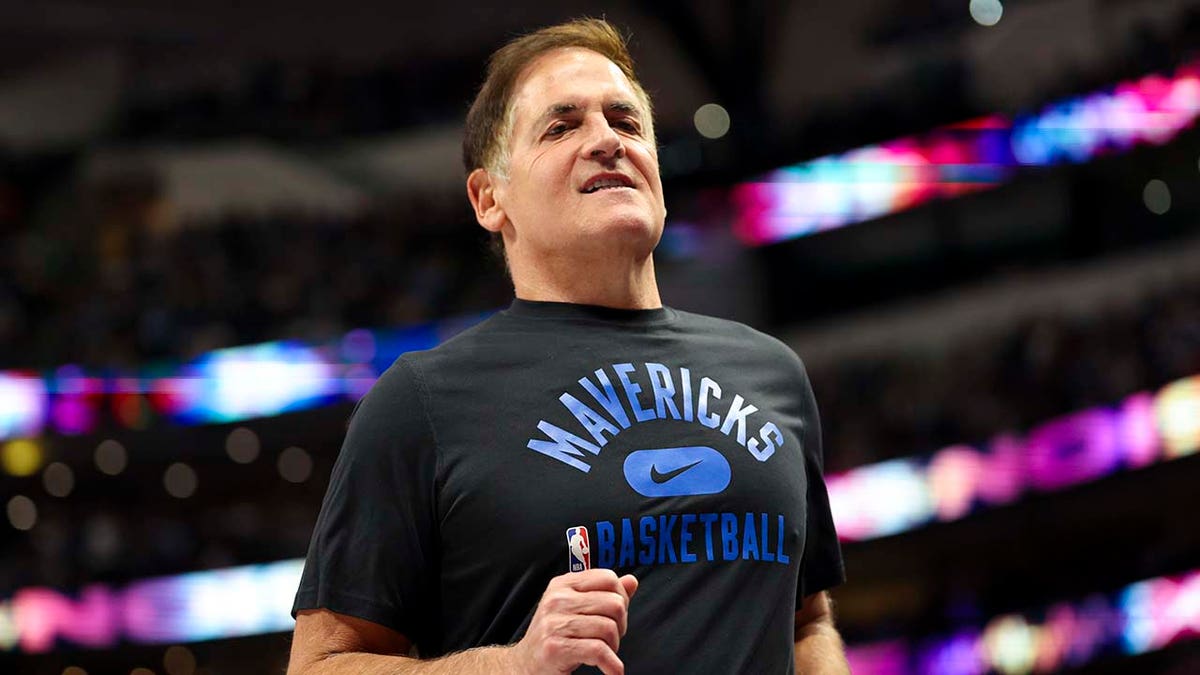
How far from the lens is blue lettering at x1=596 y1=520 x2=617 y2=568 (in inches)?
84.0

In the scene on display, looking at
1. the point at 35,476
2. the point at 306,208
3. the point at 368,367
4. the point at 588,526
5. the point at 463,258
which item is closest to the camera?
the point at 588,526

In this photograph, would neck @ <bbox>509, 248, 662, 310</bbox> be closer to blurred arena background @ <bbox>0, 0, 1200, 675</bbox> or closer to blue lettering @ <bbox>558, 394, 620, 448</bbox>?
blue lettering @ <bbox>558, 394, 620, 448</bbox>

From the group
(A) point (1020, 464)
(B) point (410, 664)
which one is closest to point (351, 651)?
(B) point (410, 664)

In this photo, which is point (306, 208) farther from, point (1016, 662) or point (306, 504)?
point (1016, 662)

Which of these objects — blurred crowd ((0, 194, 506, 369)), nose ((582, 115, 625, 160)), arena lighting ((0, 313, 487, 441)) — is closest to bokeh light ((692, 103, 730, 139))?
blurred crowd ((0, 194, 506, 369))

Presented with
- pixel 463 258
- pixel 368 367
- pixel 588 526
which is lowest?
pixel 588 526

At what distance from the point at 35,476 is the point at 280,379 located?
12.2ft

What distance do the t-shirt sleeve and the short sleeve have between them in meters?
0.69

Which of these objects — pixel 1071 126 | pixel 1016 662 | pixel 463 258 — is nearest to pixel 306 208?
pixel 463 258

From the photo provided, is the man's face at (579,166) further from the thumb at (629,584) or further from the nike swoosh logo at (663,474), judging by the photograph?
the thumb at (629,584)

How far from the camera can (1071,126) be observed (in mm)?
19016

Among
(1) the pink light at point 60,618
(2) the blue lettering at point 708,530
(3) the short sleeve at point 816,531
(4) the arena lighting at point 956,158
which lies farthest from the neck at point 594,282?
(4) the arena lighting at point 956,158

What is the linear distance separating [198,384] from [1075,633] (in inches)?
397

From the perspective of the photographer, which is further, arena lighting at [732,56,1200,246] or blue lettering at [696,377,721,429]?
arena lighting at [732,56,1200,246]
